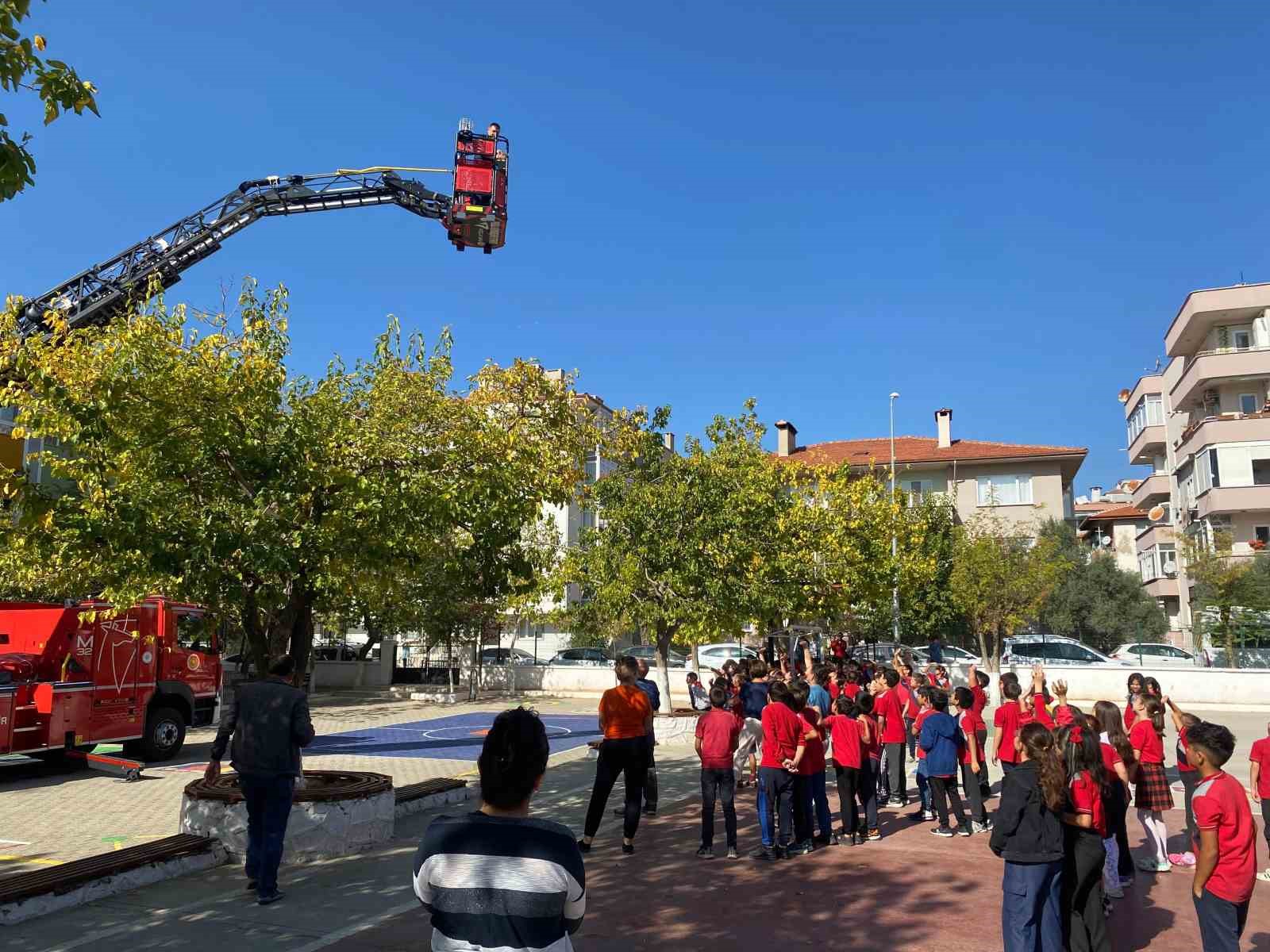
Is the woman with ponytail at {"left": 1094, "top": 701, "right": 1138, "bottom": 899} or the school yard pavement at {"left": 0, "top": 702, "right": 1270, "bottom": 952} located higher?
the woman with ponytail at {"left": 1094, "top": 701, "right": 1138, "bottom": 899}

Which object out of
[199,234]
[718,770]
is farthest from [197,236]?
[718,770]

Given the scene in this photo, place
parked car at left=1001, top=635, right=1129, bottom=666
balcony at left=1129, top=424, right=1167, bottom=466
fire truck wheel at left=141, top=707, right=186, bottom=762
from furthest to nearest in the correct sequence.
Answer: balcony at left=1129, top=424, right=1167, bottom=466 → parked car at left=1001, top=635, right=1129, bottom=666 → fire truck wheel at left=141, top=707, right=186, bottom=762

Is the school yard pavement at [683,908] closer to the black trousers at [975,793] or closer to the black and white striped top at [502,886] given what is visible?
the black trousers at [975,793]

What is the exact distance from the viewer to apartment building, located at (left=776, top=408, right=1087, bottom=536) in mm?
47188

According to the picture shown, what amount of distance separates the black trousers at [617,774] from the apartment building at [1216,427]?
1230 inches

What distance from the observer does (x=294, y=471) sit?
913 cm

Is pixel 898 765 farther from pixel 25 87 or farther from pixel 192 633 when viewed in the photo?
pixel 192 633

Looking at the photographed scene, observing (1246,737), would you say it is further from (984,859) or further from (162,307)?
(162,307)

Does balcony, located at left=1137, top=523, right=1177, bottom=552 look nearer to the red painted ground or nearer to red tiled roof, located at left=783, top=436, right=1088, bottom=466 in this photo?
red tiled roof, located at left=783, top=436, right=1088, bottom=466

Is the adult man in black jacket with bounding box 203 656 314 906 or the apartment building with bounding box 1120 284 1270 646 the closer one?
the adult man in black jacket with bounding box 203 656 314 906

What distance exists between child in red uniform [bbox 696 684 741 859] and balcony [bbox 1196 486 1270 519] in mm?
33432

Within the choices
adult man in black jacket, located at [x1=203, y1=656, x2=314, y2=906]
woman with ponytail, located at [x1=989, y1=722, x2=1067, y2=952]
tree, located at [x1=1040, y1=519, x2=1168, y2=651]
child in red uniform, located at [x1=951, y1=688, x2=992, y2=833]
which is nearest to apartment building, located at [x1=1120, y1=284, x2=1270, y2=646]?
tree, located at [x1=1040, y1=519, x2=1168, y2=651]

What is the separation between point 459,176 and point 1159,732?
12830mm

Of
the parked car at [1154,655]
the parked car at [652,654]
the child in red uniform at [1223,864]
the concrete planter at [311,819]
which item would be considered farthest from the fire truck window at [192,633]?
the parked car at [1154,655]
